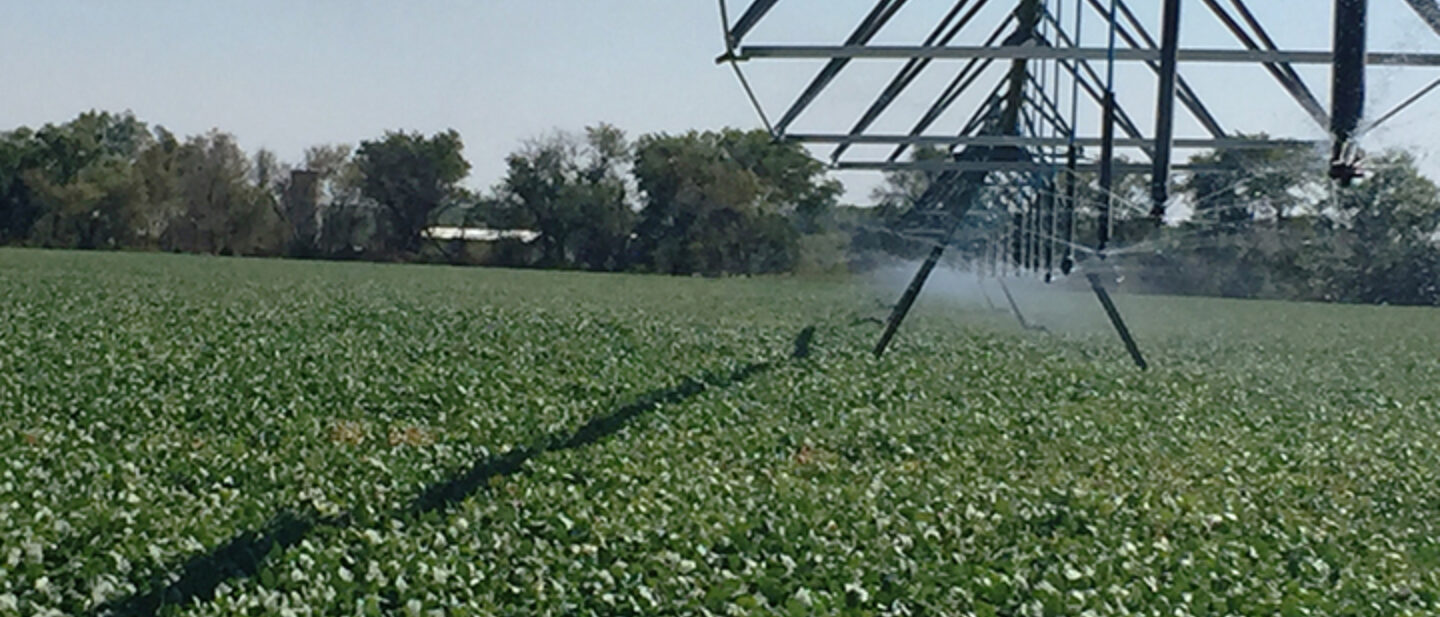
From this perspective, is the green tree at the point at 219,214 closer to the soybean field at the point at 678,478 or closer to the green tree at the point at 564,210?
the green tree at the point at 564,210

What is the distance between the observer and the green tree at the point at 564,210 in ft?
234

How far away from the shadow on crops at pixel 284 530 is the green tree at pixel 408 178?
64424mm

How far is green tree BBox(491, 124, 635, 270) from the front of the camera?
7131 centimetres

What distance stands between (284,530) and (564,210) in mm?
65498

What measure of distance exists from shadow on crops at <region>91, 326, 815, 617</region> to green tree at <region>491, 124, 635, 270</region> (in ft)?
198

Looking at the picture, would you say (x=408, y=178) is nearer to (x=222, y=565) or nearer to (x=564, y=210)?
(x=564, y=210)

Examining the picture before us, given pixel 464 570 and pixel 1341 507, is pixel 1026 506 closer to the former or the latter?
pixel 1341 507

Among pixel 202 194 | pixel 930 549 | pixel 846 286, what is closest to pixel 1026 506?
pixel 930 549

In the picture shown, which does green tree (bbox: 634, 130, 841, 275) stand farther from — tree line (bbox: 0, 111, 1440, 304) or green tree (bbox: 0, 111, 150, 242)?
green tree (bbox: 0, 111, 150, 242)

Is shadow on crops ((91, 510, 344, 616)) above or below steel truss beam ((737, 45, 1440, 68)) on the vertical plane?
below

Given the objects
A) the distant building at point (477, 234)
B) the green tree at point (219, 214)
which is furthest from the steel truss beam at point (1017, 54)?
the green tree at point (219, 214)

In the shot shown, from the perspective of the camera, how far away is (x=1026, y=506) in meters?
7.36

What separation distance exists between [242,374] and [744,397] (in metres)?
3.55

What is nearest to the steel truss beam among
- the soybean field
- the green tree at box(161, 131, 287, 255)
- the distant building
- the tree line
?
the soybean field
